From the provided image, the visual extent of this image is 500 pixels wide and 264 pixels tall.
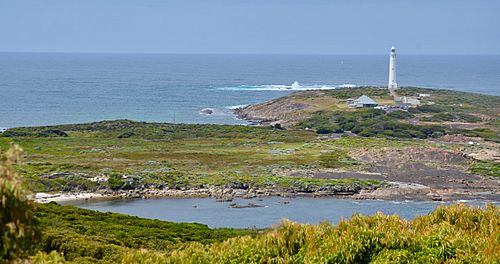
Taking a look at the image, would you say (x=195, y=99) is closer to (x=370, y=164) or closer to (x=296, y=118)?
(x=296, y=118)

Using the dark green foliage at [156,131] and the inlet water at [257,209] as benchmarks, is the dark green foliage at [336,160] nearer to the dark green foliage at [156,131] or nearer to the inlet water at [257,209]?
the inlet water at [257,209]

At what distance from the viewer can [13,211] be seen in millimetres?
6941

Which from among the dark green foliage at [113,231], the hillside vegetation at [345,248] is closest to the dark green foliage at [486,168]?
the dark green foliage at [113,231]

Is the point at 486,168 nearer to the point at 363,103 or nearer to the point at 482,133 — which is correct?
the point at 482,133

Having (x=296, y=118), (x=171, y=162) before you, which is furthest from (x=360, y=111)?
(x=171, y=162)

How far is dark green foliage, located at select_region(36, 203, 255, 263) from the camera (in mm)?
20936

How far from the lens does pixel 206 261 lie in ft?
43.4

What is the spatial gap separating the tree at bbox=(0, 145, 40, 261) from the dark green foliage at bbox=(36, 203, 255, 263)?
1327 cm

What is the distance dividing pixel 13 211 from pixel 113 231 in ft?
75.7

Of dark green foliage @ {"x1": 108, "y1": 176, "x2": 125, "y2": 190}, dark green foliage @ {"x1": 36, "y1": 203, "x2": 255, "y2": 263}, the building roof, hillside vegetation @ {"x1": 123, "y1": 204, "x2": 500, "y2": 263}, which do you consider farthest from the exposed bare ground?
hillside vegetation @ {"x1": 123, "y1": 204, "x2": 500, "y2": 263}

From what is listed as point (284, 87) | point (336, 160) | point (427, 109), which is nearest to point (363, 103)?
point (427, 109)

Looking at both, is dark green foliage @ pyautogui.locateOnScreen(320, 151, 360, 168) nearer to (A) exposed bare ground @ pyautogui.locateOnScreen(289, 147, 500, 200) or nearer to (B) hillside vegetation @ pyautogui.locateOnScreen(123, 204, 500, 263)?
(A) exposed bare ground @ pyautogui.locateOnScreen(289, 147, 500, 200)

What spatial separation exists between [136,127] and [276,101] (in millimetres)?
28899

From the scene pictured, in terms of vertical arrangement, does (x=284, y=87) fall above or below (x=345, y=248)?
below
